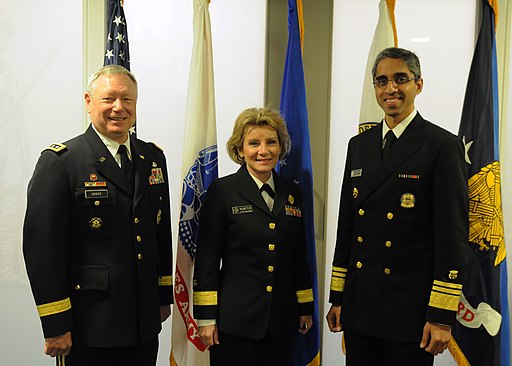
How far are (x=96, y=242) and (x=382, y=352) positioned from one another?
1069 millimetres

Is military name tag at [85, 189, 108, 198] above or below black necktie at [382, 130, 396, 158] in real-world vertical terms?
below

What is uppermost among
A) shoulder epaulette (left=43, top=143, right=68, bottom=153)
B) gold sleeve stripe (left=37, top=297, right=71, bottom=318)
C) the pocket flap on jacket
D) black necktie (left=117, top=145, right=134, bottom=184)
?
shoulder epaulette (left=43, top=143, right=68, bottom=153)

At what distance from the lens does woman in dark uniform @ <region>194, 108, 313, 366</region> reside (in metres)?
1.86

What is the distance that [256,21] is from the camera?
263 cm

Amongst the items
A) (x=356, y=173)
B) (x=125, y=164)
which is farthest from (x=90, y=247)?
(x=356, y=173)

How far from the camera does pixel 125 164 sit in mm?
1771

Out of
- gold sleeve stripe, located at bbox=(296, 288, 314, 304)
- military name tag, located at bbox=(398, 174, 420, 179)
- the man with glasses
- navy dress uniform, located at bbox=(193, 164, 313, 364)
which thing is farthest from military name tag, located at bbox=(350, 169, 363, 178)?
gold sleeve stripe, located at bbox=(296, 288, 314, 304)

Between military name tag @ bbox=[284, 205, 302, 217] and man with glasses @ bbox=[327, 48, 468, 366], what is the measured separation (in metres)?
0.25

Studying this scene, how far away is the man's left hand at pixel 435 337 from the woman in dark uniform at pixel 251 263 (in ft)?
1.58

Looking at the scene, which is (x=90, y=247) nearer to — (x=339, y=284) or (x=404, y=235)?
(x=339, y=284)

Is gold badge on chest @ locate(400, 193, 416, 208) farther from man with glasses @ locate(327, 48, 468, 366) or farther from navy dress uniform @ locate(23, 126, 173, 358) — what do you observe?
navy dress uniform @ locate(23, 126, 173, 358)

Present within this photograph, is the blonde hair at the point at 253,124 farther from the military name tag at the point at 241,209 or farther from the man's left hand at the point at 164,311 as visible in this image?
the man's left hand at the point at 164,311

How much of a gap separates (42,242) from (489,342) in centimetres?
186

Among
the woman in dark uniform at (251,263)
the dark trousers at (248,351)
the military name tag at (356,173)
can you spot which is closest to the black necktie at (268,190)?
the woman in dark uniform at (251,263)
